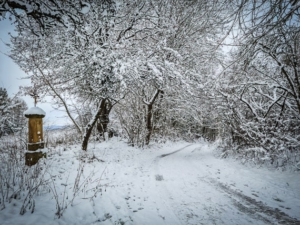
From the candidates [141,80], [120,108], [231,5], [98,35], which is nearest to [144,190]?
[141,80]

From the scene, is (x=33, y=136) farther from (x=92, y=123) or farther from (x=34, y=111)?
(x=92, y=123)

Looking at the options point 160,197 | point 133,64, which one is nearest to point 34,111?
point 133,64

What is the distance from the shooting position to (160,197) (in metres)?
4.42

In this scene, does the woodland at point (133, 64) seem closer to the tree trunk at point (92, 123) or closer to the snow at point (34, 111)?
the tree trunk at point (92, 123)

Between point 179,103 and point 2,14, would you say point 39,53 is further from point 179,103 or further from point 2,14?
point 179,103

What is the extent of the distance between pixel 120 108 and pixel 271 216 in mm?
10650

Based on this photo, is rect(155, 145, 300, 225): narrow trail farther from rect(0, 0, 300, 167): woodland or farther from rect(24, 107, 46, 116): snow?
rect(24, 107, 46, 116): snow

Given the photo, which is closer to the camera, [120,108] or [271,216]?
[271,216]

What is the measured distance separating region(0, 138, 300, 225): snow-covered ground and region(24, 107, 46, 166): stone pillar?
2.05ft

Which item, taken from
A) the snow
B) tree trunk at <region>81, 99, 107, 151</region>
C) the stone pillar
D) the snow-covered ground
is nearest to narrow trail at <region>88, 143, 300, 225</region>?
the snow-covered ground

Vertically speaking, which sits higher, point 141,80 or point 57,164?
point 141,80

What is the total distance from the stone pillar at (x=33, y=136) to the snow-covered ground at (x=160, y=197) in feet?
2.05

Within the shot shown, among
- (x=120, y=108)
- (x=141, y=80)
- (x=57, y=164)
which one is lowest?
(x=57, y=164)

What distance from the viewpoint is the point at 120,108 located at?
12.8m
